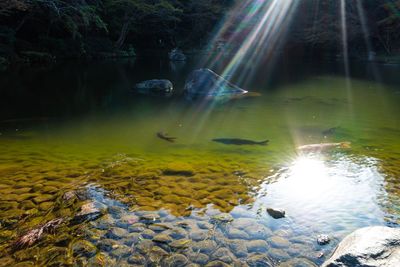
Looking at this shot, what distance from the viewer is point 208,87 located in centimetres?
1585

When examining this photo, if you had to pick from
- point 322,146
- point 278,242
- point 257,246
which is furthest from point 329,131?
point 257,246

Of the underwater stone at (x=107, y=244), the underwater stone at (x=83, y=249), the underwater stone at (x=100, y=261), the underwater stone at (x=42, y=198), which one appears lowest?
the underwater stone at (x=100, y=261)

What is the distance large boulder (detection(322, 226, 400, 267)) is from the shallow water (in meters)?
0.67

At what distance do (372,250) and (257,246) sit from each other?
132 centimetres

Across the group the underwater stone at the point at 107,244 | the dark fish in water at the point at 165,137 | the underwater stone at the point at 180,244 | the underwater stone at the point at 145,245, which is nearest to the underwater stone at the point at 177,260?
the underwater stone at the point at 180,244

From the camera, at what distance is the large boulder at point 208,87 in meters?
15.6

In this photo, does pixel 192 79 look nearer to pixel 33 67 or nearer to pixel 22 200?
pixel 22 200

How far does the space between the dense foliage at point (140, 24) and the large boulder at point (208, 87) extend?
12798 millimetres

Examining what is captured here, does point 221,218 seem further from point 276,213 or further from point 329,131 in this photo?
point 329,131

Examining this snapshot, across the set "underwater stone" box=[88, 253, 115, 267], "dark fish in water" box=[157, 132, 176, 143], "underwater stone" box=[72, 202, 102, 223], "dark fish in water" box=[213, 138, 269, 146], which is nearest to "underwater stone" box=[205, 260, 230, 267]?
"underwater stone" box=[88, 253, 115, 267]

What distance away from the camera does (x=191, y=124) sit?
10.2 meters

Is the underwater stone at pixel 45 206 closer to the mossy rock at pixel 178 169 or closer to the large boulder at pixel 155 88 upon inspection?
the mossy rock at pixel 178 169

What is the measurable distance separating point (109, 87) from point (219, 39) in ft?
89.9

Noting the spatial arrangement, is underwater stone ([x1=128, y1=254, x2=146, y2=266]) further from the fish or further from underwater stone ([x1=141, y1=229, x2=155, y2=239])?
the fish
